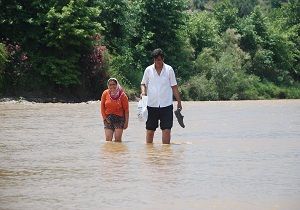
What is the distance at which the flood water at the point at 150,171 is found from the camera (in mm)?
7043

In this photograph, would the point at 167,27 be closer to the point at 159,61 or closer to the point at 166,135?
the point at 166,135

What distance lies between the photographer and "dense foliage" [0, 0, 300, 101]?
117 ft

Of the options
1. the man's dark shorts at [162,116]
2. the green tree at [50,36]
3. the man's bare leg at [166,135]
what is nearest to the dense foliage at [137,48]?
the green tree at [50,36]

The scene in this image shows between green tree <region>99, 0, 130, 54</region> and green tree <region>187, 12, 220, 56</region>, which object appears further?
green tree <region>187, 12, 220, 56</region>

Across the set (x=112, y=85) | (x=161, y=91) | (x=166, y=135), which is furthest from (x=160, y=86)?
(x=112, y=85)

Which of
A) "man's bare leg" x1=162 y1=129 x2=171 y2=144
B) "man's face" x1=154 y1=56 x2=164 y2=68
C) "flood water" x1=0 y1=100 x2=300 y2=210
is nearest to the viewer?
"flood water" x1=0 y1=100 x2=300 y2=210

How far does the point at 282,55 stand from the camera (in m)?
62.7

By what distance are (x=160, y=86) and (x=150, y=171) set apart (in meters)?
3.40

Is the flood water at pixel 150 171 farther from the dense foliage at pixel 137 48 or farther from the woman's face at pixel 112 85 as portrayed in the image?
the dense foliage at pixel 137 48

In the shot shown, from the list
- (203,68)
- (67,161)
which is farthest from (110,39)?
(67,161)

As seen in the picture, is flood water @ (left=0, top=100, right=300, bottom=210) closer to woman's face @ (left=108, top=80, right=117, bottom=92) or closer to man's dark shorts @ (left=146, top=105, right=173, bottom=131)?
→ man's dark shorts @ (left=146, top=105, right=173, bottom=131)

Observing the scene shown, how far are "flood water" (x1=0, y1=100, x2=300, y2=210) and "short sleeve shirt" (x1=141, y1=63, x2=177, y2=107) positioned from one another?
762 millimetres

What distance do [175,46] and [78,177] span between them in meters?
39.8

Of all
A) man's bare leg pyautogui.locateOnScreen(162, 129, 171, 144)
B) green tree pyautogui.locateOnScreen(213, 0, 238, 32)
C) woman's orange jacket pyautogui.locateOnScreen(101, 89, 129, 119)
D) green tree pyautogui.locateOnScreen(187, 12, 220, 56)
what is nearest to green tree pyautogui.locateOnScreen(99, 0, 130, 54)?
green tree pyautogui.locateOnScreen(187, 12, 220, 56)
